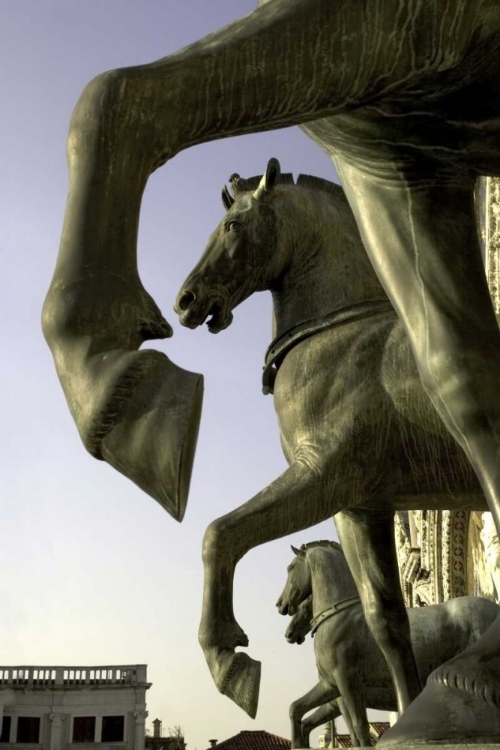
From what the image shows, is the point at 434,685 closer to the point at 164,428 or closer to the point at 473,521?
the point at 164,428

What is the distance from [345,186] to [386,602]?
121 centimetres

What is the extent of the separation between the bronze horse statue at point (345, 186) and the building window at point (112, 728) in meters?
42.5

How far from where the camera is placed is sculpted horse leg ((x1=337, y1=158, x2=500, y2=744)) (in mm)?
1494

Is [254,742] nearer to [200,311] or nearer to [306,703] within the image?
[306,703]

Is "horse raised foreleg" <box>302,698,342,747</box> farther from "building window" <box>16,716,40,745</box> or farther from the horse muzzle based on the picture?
"building window" <box>16,716,40,745</box>

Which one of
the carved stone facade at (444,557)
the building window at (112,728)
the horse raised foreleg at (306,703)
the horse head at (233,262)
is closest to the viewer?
the horse head at (233,262)

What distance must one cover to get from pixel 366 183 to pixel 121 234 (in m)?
0.72

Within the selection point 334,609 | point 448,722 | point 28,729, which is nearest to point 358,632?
point 334,609

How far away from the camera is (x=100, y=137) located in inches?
49.2

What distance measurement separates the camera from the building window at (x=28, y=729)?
42625mm

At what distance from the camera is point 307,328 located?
3.29 m

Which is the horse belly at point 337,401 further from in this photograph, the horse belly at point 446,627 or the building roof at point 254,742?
the building roof at point 254,742

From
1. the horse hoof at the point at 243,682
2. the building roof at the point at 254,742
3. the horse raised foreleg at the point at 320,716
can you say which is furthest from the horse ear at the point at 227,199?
the building roof at the point at 254,742

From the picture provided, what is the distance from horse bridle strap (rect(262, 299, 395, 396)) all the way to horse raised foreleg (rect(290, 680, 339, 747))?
3620 millimetres
